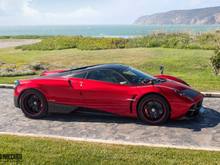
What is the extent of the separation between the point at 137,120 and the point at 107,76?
1.29 metres

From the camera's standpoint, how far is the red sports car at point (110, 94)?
320 inches

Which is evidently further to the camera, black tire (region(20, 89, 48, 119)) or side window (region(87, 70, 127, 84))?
black tire (region(20, 89, 48, 119))

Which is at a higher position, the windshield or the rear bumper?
the windshield

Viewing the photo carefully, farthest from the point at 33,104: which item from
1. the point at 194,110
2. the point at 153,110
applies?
the point at 194,110

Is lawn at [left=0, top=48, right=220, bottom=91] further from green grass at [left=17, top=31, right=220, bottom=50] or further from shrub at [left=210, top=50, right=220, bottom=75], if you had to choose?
green grass at [left=17, top=31, right=220, bottom=50]

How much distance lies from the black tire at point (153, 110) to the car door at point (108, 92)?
11.4 inches

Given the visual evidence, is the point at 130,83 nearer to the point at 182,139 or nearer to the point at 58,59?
the point at 182,139

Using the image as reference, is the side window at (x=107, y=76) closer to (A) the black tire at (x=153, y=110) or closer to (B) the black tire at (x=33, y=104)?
(A) the black tire at (x=153, y=110)

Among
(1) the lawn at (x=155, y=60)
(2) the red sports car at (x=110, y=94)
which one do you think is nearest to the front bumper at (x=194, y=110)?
(2) the red sports car at (x=110, y=94)

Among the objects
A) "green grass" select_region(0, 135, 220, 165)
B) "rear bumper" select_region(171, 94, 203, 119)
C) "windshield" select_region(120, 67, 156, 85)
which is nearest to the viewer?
"green grass" select_region(0, 135, 220, 165)

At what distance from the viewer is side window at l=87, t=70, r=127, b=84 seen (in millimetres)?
8623

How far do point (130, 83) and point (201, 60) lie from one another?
13413 mm

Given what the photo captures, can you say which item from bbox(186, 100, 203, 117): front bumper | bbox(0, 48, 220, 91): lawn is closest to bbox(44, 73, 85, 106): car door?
bbox(186, 100, 203, 117): front bumper

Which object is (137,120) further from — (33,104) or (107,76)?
(33,104)
